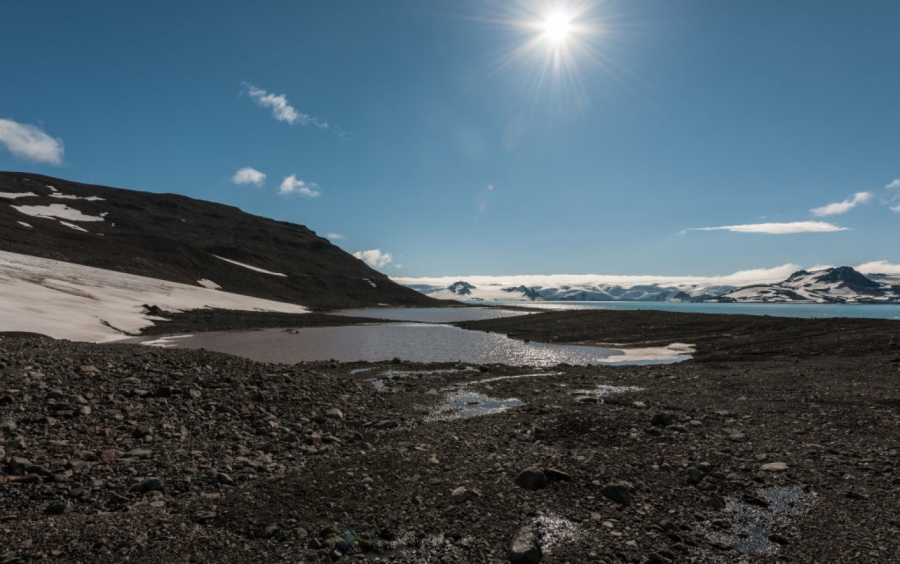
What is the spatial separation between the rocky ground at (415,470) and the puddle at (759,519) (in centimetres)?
5

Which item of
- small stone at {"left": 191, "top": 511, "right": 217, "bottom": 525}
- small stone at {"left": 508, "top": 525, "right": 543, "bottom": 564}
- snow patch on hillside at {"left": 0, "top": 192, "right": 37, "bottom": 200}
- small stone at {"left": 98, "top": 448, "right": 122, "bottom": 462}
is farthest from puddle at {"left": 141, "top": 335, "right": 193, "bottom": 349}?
snow patch on hillside at {"left": 0, "top": 192, "right": 37, "bottom": 200}

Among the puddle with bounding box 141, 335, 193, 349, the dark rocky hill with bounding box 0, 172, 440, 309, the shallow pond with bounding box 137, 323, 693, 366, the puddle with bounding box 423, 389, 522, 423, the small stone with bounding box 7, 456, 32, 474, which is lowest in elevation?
the shallow pond with bounding box 137, 323, 693, 366

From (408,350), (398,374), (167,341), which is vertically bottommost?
(408,350)

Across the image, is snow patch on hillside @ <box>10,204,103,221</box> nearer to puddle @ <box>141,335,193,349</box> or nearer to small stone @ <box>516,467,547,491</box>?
puddle @ <box>141,335,193,349</box>

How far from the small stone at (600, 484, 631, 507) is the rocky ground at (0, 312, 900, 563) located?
43mm

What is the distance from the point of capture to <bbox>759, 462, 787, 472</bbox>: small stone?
1157 centimetres

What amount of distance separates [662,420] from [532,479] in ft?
26.1

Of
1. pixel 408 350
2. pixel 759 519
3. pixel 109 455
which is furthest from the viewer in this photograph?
pixel 408 350

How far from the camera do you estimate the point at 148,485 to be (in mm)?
9914

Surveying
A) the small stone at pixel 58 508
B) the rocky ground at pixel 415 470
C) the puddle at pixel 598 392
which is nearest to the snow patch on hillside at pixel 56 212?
the rocky ground at pixel 415 470

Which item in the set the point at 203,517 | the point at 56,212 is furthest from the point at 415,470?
the point at 56,212

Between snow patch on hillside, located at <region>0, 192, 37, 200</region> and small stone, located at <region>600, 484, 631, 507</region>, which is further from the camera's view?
snow patch on hillside, located at <region>0, 192, 37, 200</region>

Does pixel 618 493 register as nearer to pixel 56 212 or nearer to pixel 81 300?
pixel 81 300

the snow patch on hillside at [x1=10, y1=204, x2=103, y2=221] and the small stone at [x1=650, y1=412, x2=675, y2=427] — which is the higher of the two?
the snow patch on hillside at [x1=10, y1=204, x2=103, y2=221]
